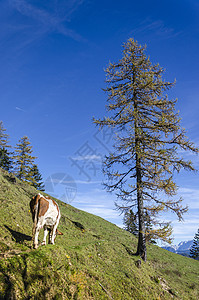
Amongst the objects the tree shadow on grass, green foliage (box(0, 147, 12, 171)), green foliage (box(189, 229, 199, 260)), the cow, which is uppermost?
green foliage (box(0, 147, 12, 171))

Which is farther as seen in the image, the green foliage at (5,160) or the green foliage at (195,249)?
the green foliage at (195,249)

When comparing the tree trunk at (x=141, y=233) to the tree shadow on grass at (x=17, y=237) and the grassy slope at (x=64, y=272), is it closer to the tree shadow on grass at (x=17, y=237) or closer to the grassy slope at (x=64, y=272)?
the grassy slope at (x=64, y=272)

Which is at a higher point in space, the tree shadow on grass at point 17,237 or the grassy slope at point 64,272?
the tree shadow on grass at point 17,237

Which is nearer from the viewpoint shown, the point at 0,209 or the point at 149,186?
the point at 0,209

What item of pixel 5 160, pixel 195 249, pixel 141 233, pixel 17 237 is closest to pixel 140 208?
pixel 141 233

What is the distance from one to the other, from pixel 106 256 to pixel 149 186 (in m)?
5.29

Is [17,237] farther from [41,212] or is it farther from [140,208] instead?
[140,208]

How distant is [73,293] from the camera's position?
557cm

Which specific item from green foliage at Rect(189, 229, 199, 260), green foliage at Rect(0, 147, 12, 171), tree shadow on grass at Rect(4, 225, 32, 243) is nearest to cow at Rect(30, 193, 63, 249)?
tree shadow on grass at Rect(4, 225, 32, 243)

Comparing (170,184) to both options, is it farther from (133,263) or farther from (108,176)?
(133,263)

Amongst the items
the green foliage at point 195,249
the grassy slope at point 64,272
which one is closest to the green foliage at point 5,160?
the grassy slope at point 64,272

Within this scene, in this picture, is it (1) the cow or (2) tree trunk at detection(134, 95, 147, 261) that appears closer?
(1) the cow

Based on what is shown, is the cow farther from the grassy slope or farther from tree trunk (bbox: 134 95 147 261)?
tree trunk (bbox: 134 95 147 261)

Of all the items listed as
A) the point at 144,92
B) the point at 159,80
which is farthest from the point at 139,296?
the point at 159,80
